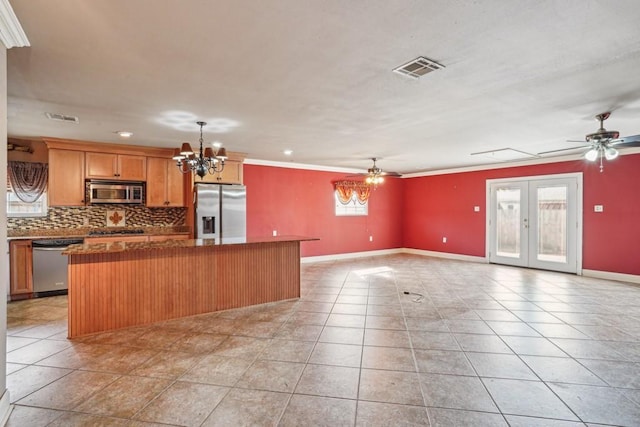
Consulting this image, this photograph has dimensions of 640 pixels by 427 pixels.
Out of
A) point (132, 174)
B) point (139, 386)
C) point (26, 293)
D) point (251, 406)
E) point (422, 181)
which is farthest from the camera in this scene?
point (422, 181)

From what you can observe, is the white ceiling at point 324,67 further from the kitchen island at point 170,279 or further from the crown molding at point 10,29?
the kitchen island at point 170,279

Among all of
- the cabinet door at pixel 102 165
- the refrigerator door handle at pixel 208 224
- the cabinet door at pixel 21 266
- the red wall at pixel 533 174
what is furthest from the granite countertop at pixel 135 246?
the red wall at pixel 533 174

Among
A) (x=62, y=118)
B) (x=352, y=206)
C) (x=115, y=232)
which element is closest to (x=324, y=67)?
(x=62, y=118)

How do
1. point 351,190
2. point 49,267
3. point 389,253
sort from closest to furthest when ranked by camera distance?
point 49,267 < point 351,190 < point 389,253

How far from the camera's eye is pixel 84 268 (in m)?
3.23

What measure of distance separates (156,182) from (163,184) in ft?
0.38

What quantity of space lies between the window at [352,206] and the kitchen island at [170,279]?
12.5 feet

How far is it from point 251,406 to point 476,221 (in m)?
7.30

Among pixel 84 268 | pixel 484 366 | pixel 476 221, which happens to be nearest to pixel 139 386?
pixel 84 268

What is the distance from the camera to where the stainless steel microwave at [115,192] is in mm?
5180

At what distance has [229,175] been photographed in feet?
19.9

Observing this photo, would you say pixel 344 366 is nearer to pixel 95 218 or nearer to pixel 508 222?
pixel 95 218

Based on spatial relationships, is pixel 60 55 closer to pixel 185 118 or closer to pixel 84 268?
pixel 185 118

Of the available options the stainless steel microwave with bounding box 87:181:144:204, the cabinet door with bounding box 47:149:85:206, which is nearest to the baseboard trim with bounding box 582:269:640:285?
the stainless steel microwave with bounding box 87:181:144:204
